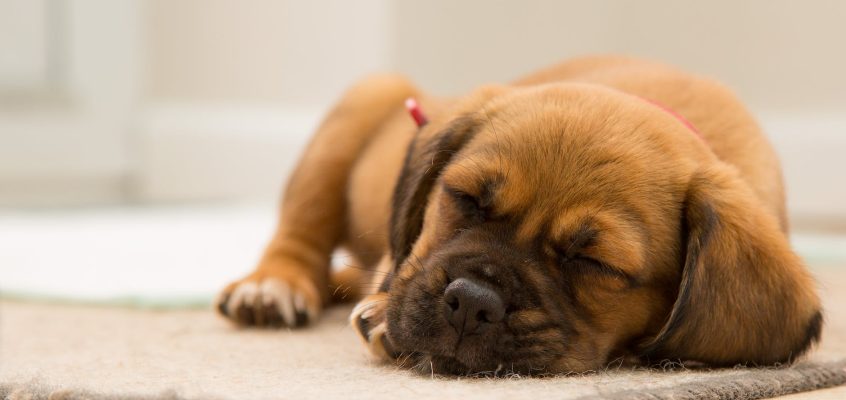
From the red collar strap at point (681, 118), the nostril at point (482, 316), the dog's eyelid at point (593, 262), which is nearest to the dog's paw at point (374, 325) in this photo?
the nostril at point (482, 316)

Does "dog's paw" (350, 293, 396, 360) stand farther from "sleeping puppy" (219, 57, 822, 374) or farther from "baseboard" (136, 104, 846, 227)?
"baseboard" (136, 104, 846, 227)

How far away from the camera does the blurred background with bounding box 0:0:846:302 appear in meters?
6.12

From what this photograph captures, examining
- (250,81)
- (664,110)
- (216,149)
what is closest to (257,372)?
(664,110)

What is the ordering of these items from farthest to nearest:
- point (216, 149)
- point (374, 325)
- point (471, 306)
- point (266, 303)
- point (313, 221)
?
point (216, 149) < point (313, 221) < point (266, 303) < point (374, 325) < point (471, 306)

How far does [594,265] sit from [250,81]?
612cm

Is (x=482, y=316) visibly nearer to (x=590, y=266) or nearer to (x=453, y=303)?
(x=453, y=303)

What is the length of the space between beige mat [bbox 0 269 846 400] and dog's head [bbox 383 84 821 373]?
0.07 metres

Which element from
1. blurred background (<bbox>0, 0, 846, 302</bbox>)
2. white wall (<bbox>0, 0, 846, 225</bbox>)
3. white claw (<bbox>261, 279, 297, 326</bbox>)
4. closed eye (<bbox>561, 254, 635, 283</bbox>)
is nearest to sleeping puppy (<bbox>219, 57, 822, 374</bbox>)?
closed eye (<bbox>561, 254, 635, 283</bbox>)

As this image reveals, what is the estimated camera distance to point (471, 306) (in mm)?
2176

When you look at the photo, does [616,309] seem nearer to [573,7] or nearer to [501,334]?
[501,334]

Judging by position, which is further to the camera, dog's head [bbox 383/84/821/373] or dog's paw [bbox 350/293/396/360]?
dog's paw [bbox 350/293/396/360]

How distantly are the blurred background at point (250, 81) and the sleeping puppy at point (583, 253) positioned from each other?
8.59 ft

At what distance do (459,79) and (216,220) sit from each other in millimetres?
2043

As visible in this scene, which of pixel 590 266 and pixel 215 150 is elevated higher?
pixel 590 266
